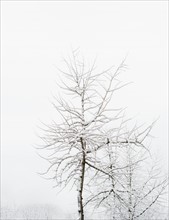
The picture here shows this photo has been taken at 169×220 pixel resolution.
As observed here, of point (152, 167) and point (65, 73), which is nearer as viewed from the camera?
point (65, 73)

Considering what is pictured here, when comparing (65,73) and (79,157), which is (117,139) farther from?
(65,73)

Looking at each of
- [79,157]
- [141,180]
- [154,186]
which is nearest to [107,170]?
[79,157]

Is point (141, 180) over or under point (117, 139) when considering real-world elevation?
under

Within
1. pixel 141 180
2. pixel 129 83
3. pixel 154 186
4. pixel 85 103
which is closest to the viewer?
pixel 129 83

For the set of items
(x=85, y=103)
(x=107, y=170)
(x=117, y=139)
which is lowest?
(x=107, y=170)

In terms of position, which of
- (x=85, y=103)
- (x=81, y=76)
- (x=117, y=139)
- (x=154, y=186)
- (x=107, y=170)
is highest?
(x=81, y=76)

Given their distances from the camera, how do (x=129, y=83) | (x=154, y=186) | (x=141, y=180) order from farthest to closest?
1. (x=141, y=180)
2. (x=154, y=186)
3. (x=129, y=83)

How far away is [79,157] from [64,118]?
0.84m

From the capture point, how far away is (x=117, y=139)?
291 inches

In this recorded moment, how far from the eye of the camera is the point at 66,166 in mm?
7559

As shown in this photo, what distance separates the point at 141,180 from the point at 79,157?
28.9 feet

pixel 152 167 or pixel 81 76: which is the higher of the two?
pixel 81 76

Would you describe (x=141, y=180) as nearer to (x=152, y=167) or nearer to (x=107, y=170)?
(x=152, y=167)

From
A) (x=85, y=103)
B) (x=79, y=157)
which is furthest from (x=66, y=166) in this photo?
(x=85, y=103)
